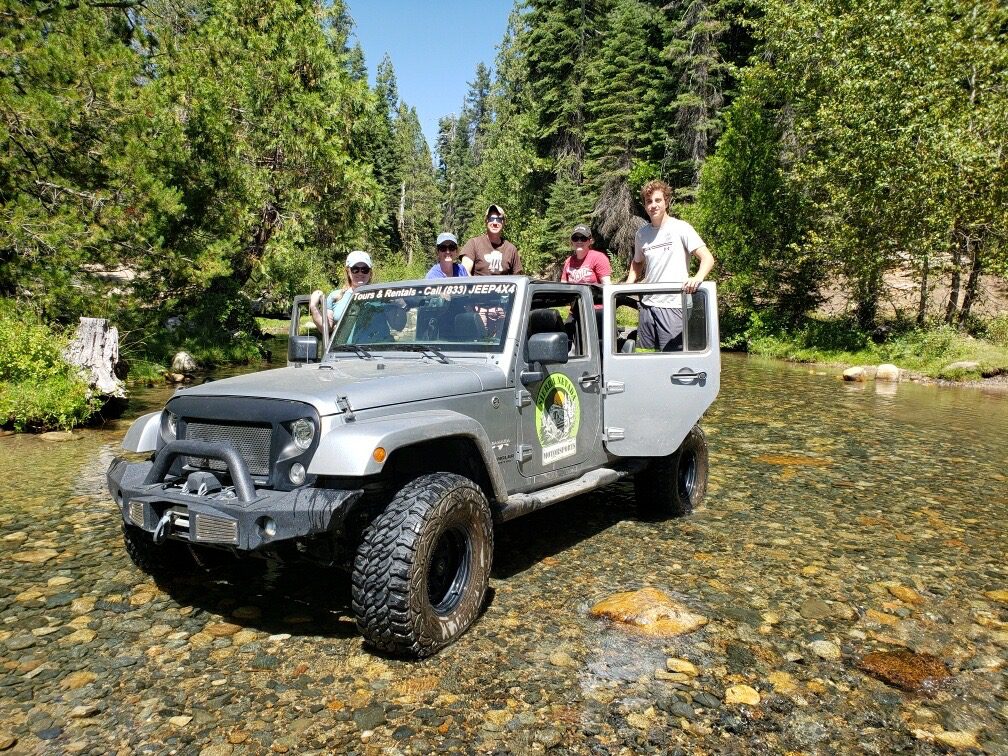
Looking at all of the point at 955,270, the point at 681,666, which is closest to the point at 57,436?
the point at 681,666

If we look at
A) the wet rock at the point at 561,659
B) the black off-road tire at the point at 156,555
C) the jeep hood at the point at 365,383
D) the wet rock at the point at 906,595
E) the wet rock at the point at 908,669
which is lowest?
the wet rock at the point at 906,595

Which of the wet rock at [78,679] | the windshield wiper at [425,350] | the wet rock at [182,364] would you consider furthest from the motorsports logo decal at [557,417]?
the wet rock at [182,364]

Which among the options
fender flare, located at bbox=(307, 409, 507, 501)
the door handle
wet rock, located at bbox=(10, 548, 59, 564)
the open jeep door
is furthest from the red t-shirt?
wet rock, located at bbox=(10, 548, 59, 564)

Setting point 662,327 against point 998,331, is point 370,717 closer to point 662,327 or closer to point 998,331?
point 662,327

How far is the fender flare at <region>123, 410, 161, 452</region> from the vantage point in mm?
4254

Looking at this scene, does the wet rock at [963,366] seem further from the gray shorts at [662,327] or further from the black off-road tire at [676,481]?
the gray shorts at [662,327]

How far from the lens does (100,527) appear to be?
5.74 metres

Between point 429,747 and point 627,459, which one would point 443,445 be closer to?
point 429,747

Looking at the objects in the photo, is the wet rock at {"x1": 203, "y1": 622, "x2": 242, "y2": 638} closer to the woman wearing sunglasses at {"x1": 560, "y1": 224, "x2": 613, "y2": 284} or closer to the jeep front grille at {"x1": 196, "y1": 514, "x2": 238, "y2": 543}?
the jeep front grille at {"x1": 196, "y1": 514, "x2": 238, "y2": 543}

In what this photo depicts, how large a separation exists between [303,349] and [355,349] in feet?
1.75

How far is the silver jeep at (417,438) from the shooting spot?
3500 millimetres

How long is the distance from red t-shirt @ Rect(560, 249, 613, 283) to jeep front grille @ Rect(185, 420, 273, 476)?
3873 mm

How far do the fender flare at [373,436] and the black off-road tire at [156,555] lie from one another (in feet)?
4.91

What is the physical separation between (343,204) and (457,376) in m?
19.0
